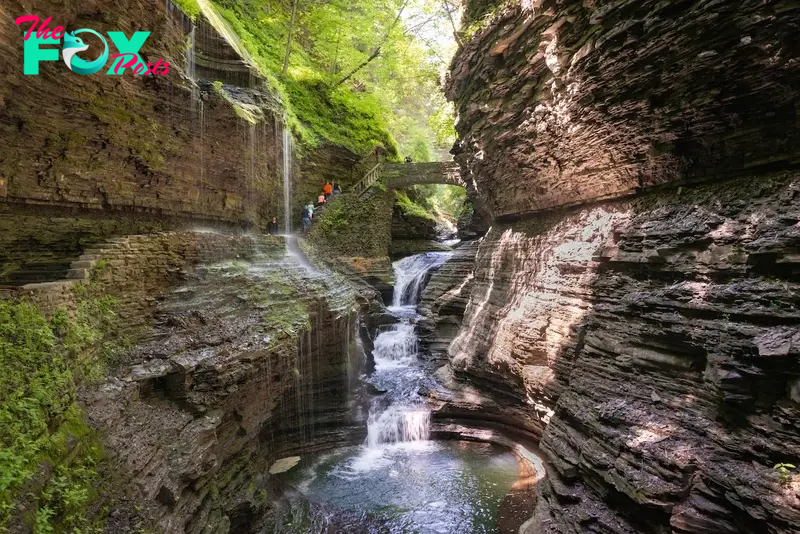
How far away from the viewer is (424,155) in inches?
1344

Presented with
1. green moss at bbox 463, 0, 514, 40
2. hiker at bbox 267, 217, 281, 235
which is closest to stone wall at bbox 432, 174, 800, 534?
green moss at bbox 463, 0, 514, 40

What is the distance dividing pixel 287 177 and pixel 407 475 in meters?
13.1

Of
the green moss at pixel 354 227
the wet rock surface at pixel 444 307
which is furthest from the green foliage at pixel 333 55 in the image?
the wet rock surface at pixel 444 307

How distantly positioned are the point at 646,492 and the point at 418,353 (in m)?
11.4

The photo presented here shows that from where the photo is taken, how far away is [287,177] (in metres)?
18.0

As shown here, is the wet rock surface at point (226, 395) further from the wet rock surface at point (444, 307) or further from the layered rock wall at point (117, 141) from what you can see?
the wet rock surface at point (444, 307)

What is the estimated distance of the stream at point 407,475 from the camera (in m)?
8.59

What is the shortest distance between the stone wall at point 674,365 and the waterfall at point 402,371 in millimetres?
3835

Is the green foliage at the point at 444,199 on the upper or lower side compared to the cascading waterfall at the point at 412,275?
upper

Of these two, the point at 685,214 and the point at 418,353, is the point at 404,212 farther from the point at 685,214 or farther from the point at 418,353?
the point at 685,214

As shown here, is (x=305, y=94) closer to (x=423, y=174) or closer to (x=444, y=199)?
(x=423, y=174)

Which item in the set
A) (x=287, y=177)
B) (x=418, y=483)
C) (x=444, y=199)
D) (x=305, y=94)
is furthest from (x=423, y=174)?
(x=418, y=483)

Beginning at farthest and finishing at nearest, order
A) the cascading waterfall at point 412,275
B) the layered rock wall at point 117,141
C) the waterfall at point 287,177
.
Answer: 1. the cascading waterfall at point 412,275
2. the waterfall at point 287,177
3. the layered rock wall at point 117,141

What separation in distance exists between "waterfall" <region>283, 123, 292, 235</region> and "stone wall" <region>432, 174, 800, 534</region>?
12.0 meters
